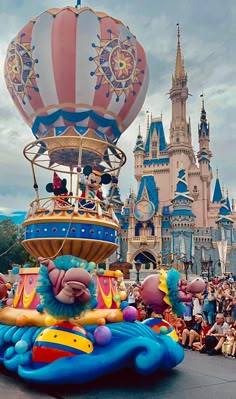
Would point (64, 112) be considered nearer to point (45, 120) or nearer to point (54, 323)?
point (45, 120)

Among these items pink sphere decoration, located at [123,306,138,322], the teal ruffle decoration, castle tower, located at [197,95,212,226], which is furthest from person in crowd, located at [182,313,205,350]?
castle tower, located at [197,95,212,226]

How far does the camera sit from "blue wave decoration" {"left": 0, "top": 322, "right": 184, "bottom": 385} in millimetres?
4875

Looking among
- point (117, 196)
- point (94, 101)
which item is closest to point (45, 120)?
point (94, 101)

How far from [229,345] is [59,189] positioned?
5.09 meters

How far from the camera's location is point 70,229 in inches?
255

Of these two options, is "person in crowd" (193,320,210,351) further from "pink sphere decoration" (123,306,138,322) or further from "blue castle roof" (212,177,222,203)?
"blue castle roof" (212,177,222,203)

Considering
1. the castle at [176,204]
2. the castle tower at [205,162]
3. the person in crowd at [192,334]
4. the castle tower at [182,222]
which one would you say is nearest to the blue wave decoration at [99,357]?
the person in crowd at [192,334]

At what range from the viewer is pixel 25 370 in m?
5.05

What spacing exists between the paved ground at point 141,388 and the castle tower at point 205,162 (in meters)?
49.1

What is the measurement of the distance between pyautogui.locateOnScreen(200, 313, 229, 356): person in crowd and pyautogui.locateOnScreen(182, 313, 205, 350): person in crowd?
50 cm

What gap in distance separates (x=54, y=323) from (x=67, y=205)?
224cm

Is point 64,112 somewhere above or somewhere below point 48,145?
above

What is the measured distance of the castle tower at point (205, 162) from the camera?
55.0 meters

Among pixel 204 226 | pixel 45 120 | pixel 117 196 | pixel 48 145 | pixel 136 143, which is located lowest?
pixel 48 145
